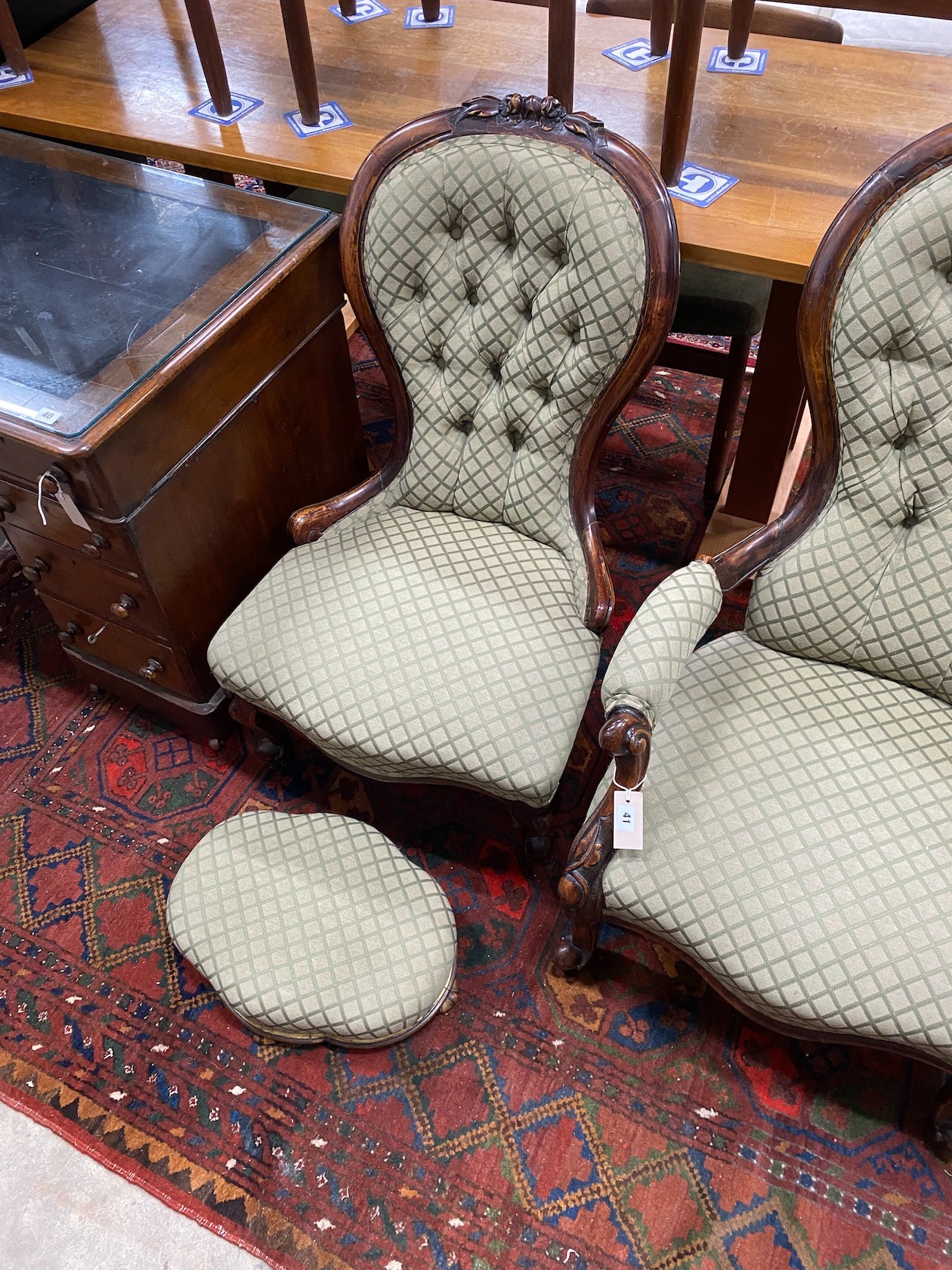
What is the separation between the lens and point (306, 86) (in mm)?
1518

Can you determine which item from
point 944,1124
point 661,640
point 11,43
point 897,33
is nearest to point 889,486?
point 661,640

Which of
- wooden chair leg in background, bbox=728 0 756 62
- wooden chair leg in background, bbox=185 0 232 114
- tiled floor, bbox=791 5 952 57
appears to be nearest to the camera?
wooden chair leg in background, bbox=185 0 232 114

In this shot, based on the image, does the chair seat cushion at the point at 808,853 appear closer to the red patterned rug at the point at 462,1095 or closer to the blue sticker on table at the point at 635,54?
the red patterned rug at the point at 462,1095

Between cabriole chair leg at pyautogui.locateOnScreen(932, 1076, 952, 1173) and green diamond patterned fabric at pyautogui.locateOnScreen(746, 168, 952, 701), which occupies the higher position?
green diamond patterned fabric at pyautogui.locateOnScreen(746, 168, 952, 701)

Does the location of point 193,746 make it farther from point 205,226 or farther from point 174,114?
point 174,114

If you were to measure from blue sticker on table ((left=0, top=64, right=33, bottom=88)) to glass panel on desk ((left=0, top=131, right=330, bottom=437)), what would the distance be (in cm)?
15

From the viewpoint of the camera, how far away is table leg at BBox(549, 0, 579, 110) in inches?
50.3

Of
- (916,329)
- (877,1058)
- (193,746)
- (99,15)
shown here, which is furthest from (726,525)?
Result: (99,15)

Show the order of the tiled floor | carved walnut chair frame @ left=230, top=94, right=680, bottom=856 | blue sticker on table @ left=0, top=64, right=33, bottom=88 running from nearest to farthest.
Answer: carved walnut chair frame @ left=230, top=94, right=680, bottom=856, blue sticker on table @ left=0, top=64, right=33, bottom=88, the tiled floor

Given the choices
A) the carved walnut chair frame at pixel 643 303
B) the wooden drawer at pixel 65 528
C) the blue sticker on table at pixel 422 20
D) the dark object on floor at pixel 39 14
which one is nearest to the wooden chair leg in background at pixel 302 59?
the carved walnut chair frame at pixel 643 303

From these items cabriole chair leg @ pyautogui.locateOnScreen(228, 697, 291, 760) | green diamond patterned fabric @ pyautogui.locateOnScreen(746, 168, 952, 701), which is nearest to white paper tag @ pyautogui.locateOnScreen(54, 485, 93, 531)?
cabriole chair leg @ pyautogui.locateOnScreen(228, 697, 291, 760)

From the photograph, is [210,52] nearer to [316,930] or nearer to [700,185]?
[700,185]

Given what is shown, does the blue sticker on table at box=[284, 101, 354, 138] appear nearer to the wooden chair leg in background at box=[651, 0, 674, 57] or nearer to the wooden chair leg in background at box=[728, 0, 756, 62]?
the wooden chair leg in background at box=[651, 0, 674, 57]

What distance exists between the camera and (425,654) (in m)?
1.36
